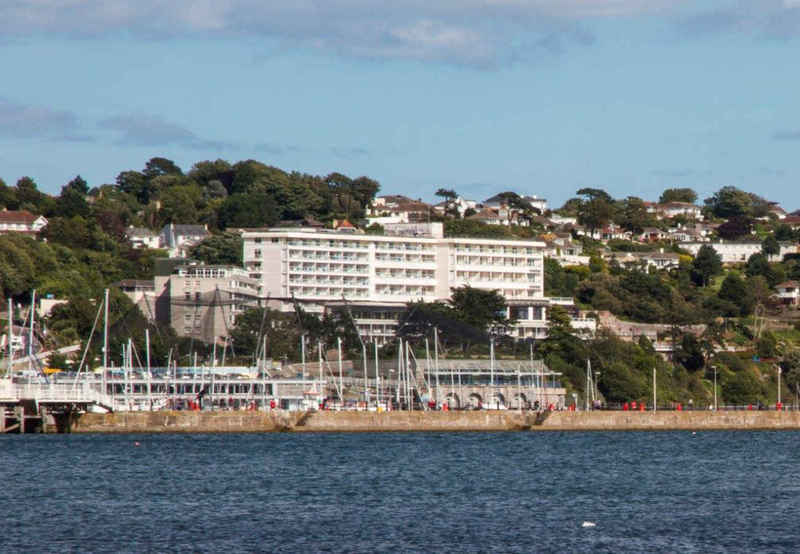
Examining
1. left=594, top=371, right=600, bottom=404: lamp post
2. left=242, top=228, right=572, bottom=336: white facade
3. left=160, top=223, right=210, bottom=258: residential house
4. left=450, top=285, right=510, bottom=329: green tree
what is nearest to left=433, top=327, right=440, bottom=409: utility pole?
left=594, top=371, right=600, bottom=404: lamp post

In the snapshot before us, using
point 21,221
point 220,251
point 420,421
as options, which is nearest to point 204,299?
point 220,251

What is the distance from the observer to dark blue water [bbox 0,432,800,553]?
150 ft

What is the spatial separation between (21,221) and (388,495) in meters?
138

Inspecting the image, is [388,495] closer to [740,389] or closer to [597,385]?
[597,385]

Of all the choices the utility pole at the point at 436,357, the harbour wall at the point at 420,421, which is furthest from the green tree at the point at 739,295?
the harbour wall at the point at 420,421

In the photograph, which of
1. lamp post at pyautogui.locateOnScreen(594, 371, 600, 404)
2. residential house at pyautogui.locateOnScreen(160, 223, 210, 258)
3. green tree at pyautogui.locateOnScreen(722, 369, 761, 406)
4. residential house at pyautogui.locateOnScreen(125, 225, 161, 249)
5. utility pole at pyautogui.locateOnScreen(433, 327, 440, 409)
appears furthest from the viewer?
residential house at pyautogui.locateOnScreen(160, 223, 210, 258)

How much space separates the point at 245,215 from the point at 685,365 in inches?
2530

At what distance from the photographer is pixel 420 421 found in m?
94.9

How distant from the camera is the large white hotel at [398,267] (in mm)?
166500

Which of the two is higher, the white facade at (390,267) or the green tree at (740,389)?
the white facade at (390,267)

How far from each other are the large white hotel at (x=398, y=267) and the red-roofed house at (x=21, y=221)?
28.0 metres

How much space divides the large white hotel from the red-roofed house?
92.0 feet

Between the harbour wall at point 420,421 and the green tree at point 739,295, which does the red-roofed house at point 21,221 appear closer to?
the green tree at point 739,295

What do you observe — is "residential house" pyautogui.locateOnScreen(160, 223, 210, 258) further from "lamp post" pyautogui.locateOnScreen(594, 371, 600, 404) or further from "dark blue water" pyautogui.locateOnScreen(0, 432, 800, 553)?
"dark blue water" pyautogui.locateOnScreen(0, 432, 800, 553)
